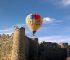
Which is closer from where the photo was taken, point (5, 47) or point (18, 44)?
point (18, 44)

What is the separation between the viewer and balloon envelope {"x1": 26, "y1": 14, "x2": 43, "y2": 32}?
40.1 metres

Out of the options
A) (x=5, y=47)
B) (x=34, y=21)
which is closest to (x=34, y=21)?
(x=34, y=21)

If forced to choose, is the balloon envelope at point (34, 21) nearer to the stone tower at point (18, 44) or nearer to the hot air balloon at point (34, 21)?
the hot air balloon at point (34, 21)

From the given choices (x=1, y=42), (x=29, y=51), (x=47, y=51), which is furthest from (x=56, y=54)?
(x=1, y=42)

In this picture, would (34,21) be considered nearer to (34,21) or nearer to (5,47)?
(34,21)

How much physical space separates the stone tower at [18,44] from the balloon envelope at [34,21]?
16.5ft

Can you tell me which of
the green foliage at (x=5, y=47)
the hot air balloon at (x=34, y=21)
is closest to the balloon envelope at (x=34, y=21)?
the hot air balloon at (x=34, y=21)

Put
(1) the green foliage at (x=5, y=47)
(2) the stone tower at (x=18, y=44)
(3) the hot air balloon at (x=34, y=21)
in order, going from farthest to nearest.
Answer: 1. (3) the hot air balloon at (x=34, y=21)
2. (1) the green foliage at (x=5, y=47)
3. (2) the stone tower at (x=18, y=44)

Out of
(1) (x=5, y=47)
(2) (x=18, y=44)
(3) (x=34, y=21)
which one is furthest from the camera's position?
(3) (x=34, y=21)

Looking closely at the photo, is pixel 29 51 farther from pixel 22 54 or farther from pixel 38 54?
pixel 22 54

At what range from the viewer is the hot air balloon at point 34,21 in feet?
132

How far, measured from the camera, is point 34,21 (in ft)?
131

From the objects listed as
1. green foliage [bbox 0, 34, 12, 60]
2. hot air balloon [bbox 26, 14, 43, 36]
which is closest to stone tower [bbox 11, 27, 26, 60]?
green foliage [bbox 0, 34, 12, 60]

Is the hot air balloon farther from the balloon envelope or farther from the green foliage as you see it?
the green foliage
